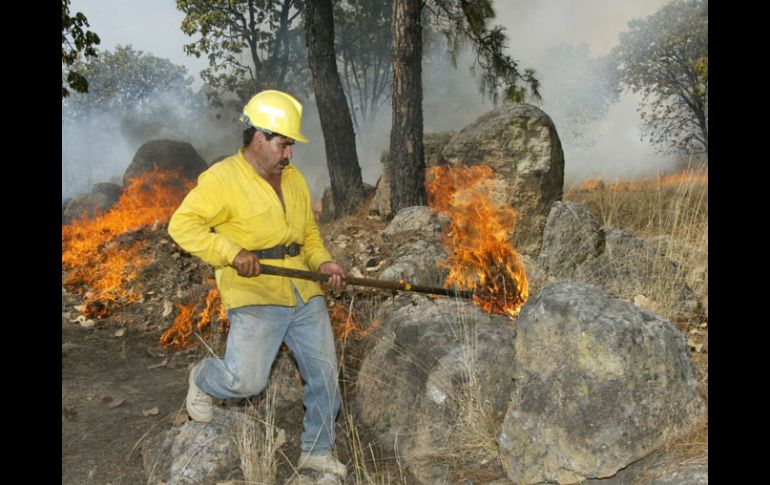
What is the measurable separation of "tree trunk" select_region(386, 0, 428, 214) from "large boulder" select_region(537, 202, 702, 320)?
10.2 ft

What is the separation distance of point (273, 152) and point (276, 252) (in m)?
0.66

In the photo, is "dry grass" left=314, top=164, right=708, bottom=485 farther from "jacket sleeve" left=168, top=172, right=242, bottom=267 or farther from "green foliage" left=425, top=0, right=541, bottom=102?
"green foliage" left=425, top=0, right=541, bottom=102

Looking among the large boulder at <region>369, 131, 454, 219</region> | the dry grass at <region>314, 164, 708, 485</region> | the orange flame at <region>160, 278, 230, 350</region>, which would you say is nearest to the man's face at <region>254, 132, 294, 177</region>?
the dry grass at <region>314, 164, 708, 485</region>

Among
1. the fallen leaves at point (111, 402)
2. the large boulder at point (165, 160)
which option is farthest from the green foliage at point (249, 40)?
the fallen leaves at point (111, 402)

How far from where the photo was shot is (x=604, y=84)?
37844 millimetres

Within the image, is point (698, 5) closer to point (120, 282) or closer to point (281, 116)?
point (120, 282)

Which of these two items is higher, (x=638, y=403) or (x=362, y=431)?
(x=638, y=403)

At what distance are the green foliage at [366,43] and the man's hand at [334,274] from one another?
24.7 metres

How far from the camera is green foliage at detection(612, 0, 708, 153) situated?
2486 cm

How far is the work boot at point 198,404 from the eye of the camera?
4355 mm

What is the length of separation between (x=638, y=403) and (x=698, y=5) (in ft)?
94.6

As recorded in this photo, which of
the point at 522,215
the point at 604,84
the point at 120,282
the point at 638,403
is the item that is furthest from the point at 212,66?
the point at 604,84
